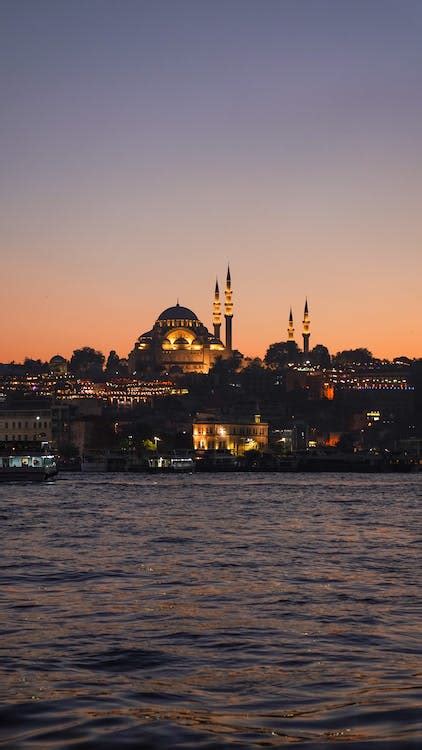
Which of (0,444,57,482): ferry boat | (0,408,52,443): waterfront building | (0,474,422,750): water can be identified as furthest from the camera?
(0,408,52,443): waterfront building

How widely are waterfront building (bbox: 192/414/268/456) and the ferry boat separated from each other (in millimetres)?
68854

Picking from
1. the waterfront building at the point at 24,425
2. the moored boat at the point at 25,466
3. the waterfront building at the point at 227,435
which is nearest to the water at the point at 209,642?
the moored boat at the point at 25,466

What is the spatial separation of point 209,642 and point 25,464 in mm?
73941

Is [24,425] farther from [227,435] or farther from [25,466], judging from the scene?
[25,466]

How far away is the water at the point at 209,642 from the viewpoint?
1087 centimetres

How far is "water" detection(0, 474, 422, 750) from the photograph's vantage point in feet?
35.7

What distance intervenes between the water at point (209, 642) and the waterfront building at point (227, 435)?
128231mm

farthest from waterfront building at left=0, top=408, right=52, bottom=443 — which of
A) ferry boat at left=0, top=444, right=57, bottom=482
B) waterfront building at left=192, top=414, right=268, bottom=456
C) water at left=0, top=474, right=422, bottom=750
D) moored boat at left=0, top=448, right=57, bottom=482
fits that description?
water at left=0, top=474, right=422, bottom=750

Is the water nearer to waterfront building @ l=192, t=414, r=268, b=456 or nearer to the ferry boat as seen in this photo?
the ferry boat

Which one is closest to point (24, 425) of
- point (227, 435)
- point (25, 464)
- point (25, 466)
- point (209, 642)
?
point (227, 435)

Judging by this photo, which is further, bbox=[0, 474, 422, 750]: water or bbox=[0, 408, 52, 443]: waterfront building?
bbox=[0, 408, 52, 443]: waterfront building

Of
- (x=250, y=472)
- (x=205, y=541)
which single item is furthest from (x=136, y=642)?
(x=250, y=472)

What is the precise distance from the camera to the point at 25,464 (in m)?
88.1

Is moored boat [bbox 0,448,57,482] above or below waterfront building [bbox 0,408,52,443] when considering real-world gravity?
below
